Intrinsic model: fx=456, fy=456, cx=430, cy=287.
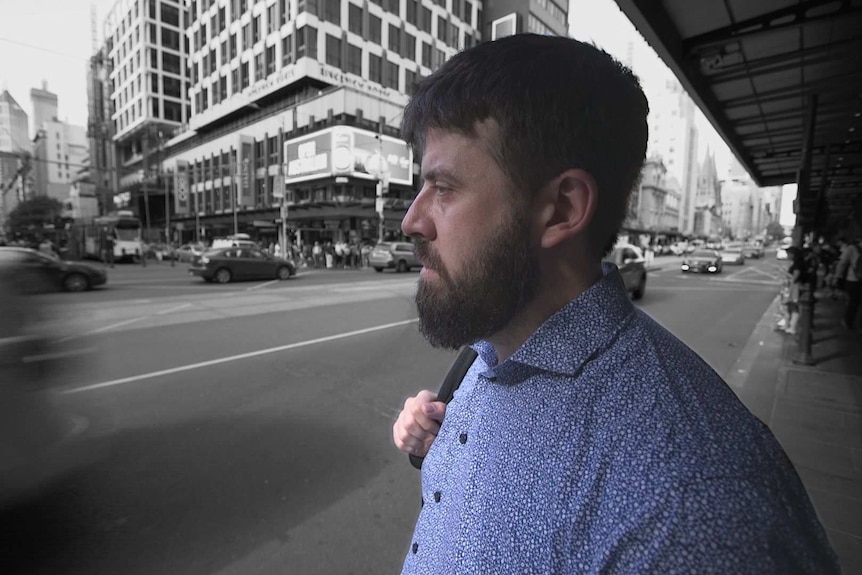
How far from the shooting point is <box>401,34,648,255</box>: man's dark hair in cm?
87

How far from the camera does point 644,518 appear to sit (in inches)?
25.3

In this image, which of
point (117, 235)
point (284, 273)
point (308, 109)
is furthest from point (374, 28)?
point (284, 273)

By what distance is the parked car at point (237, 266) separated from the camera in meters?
16.9

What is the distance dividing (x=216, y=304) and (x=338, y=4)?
114 feet

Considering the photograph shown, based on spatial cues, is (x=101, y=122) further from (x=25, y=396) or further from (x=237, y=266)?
(x=25, y=396)

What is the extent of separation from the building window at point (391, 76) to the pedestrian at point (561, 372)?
4460 cm

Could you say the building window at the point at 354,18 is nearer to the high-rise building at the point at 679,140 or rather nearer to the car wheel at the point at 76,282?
the car wheel at the point at 76,282

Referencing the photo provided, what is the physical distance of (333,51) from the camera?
37844mm

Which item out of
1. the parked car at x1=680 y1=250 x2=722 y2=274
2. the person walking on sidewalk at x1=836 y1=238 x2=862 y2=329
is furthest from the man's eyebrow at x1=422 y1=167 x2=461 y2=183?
the parked car at x1=680 y1=250 x2=722 y2=274

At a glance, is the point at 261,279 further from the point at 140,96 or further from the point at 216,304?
the point at 140,96

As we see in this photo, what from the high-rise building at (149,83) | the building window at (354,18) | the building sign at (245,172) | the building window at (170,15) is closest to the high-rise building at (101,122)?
the high-rise building at (149,83)

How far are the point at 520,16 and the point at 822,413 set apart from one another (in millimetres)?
49676

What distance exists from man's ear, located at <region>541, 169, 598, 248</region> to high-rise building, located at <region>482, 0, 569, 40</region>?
48.2 metres

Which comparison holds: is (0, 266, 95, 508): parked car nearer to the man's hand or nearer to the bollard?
the man's hand
